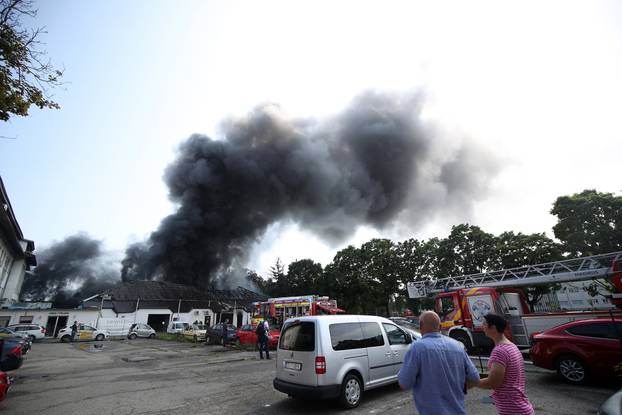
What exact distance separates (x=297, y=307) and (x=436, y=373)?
60.3 feet

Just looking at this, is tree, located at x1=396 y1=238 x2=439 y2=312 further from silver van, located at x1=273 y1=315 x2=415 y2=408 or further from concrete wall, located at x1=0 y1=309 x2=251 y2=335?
silver van, located at x1=273 y1=315 x2=415 y2=408

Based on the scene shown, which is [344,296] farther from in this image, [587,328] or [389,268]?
[587,328]

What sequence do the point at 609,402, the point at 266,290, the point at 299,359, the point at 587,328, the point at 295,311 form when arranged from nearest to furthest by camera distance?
the point at 609,402 < the point at 299,359 < the point at 587,328 < the point at 295,311 < the point at 266,290

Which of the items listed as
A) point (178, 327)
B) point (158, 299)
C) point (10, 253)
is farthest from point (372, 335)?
point (10, 253)

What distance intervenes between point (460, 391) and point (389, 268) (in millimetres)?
37398

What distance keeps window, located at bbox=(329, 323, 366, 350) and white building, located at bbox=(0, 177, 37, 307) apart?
78.2 feet

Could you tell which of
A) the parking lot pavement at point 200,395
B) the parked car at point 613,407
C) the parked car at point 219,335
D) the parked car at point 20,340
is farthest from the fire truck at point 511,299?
the parked car at point 20,340

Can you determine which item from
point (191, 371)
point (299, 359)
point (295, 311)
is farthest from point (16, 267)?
point (299, 359)

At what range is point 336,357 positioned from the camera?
18.1 feet

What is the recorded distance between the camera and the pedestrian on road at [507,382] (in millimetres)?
2855

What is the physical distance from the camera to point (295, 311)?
20.2 metres

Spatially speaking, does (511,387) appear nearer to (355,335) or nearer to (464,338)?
(355,335)

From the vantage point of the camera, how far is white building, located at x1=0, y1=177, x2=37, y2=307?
74.3ft

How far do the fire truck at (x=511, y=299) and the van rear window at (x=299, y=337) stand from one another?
8686 mm
